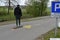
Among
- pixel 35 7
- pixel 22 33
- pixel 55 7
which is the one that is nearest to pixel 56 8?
pixel 55 7

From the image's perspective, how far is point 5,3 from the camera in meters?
44.6

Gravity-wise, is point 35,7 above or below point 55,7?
below

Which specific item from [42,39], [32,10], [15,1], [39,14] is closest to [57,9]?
[42,39]

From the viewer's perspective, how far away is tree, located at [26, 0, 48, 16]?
50.0 meters

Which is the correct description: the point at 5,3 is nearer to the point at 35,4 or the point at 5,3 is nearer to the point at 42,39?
the point at 35,4

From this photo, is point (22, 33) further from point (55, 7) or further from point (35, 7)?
point (35, 7)

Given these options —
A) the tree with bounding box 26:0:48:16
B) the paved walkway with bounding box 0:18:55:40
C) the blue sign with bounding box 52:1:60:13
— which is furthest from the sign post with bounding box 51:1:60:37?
the tree with bounding box 26:0:48:16

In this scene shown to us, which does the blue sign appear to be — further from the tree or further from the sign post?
the tree

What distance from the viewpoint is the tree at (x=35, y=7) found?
5000 centimetres

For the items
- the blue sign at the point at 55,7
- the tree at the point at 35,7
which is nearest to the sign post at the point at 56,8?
the blue sign at the point at 55,7

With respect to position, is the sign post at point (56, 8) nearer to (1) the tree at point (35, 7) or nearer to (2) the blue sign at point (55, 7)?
(2) the blue sign at point (55, 7)

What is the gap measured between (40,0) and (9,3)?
13.1 meters

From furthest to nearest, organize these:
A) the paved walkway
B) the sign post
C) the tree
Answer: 1. the tree
2. the paved walkway
3. the sign post

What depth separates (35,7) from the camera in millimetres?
50781
